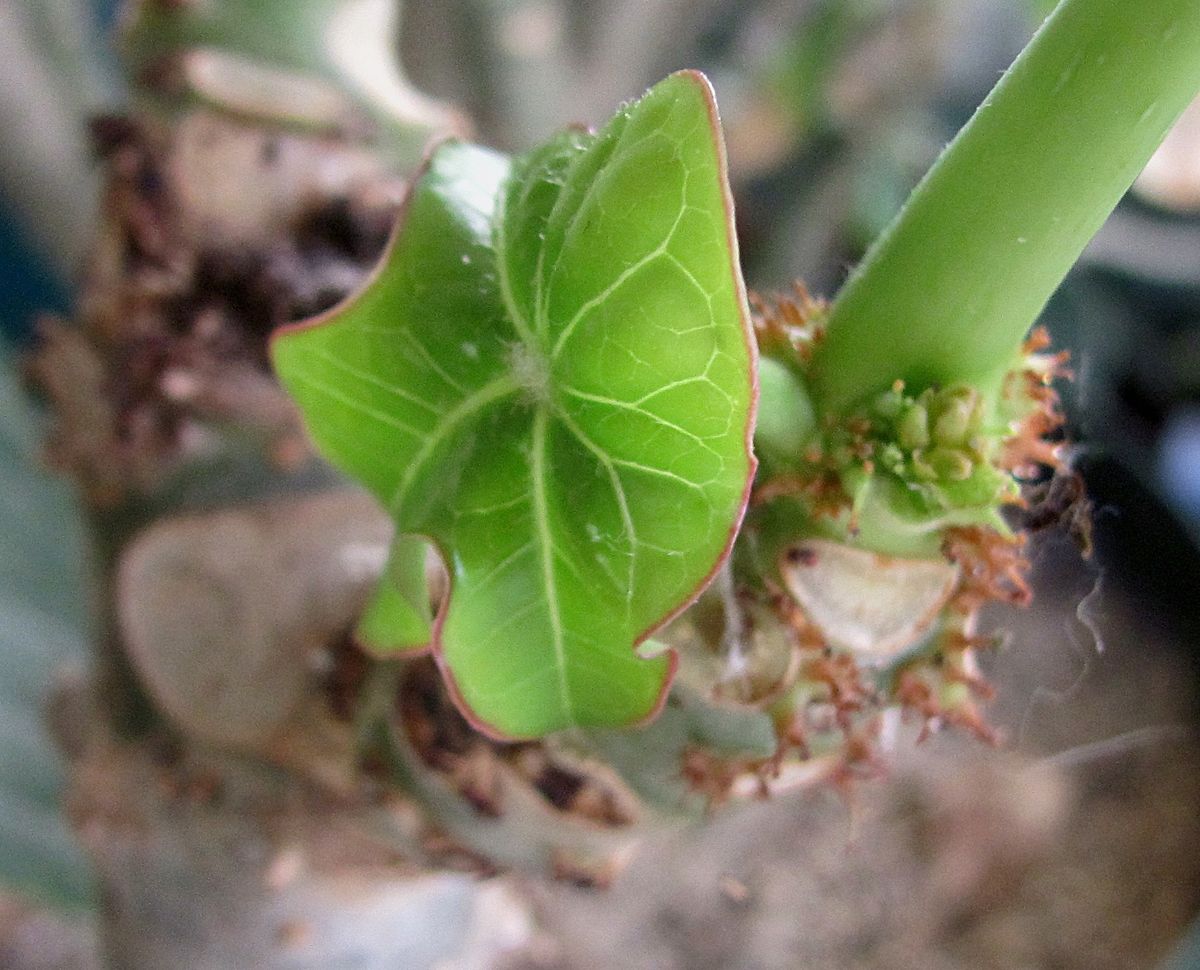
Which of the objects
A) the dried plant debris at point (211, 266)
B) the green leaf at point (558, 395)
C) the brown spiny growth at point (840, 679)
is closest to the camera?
the green leaf at point (558, 395)

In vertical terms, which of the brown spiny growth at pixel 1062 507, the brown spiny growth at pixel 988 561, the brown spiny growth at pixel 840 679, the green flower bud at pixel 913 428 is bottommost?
the brown spiny growth at pixel 840 679

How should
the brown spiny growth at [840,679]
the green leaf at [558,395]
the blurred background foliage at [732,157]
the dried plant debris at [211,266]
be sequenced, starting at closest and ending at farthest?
the green leaf at [558,395] < the brown spiny growth at [840,679] < the dried plant debris at [211,266] < the blurred background foliage at [732,157]

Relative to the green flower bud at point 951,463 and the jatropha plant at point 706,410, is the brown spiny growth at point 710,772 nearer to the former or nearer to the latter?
the jatropha plant at point 706,410

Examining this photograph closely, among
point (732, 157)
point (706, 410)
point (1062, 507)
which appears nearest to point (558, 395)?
point (706, 410)

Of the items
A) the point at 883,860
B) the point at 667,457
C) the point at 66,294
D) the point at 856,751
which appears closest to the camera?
the point at 667,457

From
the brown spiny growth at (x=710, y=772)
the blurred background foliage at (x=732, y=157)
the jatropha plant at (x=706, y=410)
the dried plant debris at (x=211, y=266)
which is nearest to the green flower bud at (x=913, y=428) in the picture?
the jatropha plant at (x=706, y=410)

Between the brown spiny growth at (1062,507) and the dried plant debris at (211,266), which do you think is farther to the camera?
the dried plant debris at (211,266)

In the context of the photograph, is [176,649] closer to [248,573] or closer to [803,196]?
[248,573]

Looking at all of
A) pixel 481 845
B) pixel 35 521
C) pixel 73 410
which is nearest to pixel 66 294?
pixel 35 521

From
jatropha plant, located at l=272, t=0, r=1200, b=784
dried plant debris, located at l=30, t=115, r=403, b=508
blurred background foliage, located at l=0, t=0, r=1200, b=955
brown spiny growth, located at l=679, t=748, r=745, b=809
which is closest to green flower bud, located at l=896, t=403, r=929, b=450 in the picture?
jatropha plant, located at l=272, t=0, r=1200, b=784
